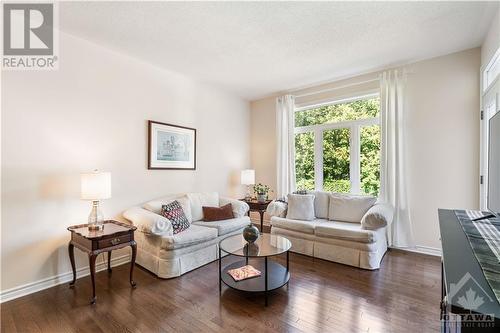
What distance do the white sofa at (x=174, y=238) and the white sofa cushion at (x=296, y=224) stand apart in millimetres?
540

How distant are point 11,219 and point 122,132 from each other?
1.42 meters

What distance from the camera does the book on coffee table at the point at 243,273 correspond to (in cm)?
249

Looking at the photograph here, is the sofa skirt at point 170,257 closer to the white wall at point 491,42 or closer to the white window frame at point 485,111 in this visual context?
the white window frame at point 485,111

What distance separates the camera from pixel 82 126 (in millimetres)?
2820

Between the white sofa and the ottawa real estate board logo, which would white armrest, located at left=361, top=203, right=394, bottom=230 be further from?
the ottawa real estate board logo

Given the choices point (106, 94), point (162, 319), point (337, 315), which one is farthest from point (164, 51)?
point (337, 315)

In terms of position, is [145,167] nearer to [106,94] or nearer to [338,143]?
[106,94]

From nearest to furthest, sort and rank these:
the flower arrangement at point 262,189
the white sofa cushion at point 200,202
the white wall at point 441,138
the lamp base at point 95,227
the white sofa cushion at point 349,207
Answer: the lamp base at point 95,227 → the white wall at point 441,138 → the white sofa cushion at point 349,207 → the white sofa cushion at point 200,202 → the flower arrangement at point 262,189

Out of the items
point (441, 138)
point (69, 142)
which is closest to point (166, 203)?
point (69, 142)

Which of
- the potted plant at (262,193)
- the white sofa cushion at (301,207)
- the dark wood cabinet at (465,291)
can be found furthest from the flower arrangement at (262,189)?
the dark wood cabinet at (465,291)

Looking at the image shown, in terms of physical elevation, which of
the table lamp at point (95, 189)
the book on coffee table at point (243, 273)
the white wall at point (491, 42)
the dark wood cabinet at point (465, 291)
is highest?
the white wall at point (491, 42)

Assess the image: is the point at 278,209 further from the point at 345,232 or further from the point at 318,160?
the point at 318,160

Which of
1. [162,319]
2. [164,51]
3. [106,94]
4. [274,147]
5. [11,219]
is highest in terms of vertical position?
[164,51]

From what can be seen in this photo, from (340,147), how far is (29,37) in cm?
432
